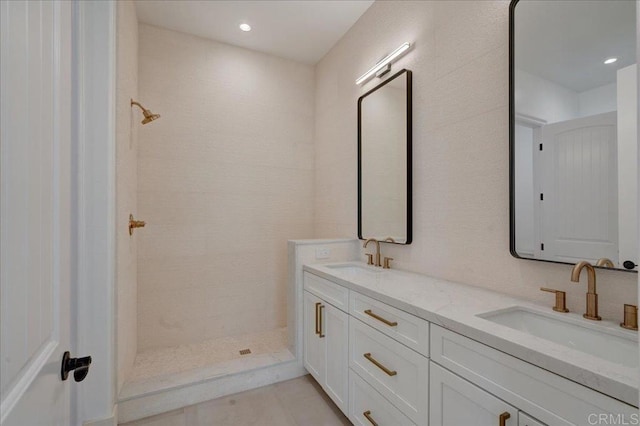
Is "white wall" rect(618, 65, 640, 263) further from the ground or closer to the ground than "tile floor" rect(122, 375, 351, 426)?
further from the ground

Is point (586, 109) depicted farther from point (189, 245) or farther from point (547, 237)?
point (189, 245)

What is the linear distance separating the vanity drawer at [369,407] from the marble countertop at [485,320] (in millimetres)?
463

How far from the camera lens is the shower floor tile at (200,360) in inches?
75.7

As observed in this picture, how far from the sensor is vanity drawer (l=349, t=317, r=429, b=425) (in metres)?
1.13

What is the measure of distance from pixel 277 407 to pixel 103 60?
2.25 meters

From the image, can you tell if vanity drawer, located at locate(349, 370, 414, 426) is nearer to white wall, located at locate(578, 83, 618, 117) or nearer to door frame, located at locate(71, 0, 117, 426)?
door frame, located at locate(71, 0, 117, 426)

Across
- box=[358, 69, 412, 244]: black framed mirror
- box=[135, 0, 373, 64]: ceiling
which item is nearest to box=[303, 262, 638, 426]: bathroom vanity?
box=[358, 69, 412, 244]: black framed mirror

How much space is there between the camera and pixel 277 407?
188cm

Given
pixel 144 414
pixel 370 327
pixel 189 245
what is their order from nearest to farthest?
1. pixel 370 327
2. pixel 144 414
3. pixel 189 245

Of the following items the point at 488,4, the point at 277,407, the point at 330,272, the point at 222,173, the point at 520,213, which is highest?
the point at 488,4

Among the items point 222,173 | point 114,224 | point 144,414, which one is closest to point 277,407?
point 144,414

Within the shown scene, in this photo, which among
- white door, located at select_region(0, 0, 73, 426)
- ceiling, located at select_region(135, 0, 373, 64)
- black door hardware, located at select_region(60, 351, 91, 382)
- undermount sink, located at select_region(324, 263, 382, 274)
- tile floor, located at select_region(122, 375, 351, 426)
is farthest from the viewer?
ceiling, located at select_region(135, 0, 373, 64)

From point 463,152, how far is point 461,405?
118cm

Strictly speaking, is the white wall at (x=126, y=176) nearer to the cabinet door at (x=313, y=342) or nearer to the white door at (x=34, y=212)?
the white door at (x=34, y=212)
